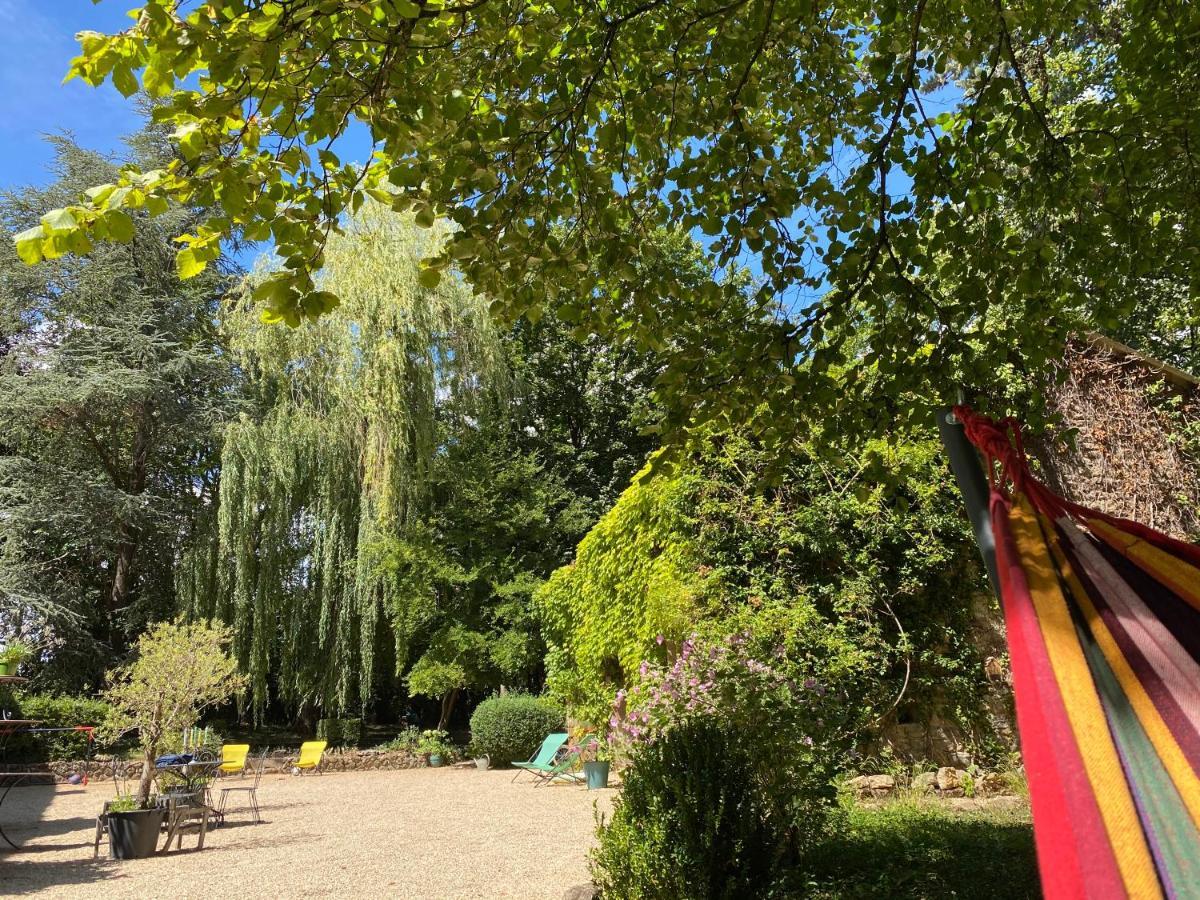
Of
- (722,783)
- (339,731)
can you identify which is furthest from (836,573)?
(339,731)

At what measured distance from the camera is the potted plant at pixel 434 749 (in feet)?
49.3

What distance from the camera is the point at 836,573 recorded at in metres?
7.40

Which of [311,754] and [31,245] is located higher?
[31,245]

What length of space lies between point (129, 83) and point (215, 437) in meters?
15.2

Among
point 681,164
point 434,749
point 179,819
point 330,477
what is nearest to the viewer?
point 681,164

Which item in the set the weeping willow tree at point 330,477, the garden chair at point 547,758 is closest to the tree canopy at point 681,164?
the garden chair at point 547,758

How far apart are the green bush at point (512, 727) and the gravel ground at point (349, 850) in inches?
106

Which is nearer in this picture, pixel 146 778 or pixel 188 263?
pixel 188 263

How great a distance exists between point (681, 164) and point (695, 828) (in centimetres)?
287

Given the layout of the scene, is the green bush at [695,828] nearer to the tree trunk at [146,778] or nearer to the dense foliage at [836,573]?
the dense foliage at [836,573]

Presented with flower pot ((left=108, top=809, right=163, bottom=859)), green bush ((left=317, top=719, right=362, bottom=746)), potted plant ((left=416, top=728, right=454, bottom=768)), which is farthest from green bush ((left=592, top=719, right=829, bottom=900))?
green bush ((left=317, top=719, right=362, bottom=746))

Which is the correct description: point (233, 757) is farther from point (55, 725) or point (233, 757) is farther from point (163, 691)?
point (55, 725)

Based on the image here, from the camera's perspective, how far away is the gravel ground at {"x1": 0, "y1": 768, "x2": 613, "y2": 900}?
5.48m

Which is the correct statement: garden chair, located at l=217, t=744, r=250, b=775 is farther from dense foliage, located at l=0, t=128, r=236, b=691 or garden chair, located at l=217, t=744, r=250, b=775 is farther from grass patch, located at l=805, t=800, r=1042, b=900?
grass patch, located at l=805, t=800, r=1042, b=900
